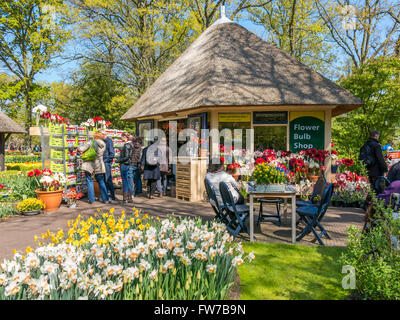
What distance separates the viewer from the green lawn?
11.2ft

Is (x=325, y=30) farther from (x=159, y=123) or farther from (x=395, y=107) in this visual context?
(x=159, y=123)

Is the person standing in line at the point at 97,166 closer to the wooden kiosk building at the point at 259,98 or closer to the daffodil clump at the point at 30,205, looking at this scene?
the daffodil clump at the point at 30,205

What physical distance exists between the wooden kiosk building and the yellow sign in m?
0.03

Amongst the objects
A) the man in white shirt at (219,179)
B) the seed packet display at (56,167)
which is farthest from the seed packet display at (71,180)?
the man in white shirt at (219,179)

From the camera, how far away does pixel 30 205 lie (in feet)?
24.4

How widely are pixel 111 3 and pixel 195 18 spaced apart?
20.2ft

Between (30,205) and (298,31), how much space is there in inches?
968

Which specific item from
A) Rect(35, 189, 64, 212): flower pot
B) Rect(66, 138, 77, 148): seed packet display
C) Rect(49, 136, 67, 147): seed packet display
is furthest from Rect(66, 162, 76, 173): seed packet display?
Rect(35, 189, 64, 212): flower pot

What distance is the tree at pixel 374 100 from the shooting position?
13055 mm

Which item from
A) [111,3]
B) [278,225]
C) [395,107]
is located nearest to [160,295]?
[278,225]

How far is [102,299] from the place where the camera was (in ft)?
7.89

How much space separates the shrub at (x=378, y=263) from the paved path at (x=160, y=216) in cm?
174

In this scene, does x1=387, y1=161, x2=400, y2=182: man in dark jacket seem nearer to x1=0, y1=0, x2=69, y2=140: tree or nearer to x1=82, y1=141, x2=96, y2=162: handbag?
x1=82, y1=141, x2=96, y2=162: handbag

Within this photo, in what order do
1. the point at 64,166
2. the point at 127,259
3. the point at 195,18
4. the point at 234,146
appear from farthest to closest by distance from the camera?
the point at 195,18 → the point at 234,146 → the point at 64,166 → the point at 127,259
